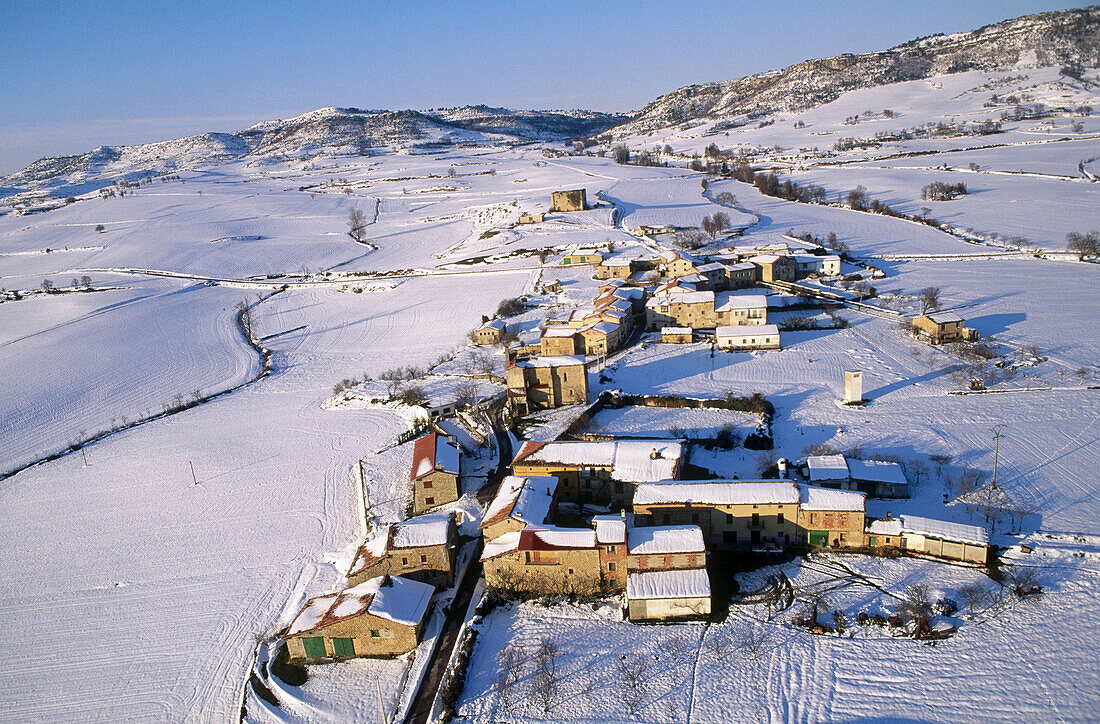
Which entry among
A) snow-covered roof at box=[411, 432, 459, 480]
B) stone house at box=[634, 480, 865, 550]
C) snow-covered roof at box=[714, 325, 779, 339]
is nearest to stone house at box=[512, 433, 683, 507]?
stone house at box=[634, 480, 865, 550]

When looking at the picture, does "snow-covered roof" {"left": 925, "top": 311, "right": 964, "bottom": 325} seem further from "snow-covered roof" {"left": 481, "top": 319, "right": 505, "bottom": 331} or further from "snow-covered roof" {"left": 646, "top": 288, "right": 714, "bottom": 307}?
"snow-covered roof" {"left": 481, "top": 319, "right": 505, "bottom": 331}

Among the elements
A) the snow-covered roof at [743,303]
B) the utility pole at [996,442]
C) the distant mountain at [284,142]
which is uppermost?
the distant mountain at [284,142]

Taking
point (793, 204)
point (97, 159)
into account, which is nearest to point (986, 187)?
→ point (793, 204)

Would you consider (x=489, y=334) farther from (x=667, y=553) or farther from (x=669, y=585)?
(x=669, y=585)

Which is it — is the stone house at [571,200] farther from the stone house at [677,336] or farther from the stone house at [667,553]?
the stone house at [667,553]

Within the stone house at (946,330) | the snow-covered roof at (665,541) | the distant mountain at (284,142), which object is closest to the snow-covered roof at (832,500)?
the snow-covered roof at (665,541)

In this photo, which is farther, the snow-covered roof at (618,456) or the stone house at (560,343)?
the stone house at (560,343)

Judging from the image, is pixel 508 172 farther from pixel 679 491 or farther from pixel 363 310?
pixel 679 491

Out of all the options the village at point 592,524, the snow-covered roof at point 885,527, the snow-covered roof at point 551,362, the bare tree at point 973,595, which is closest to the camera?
the bare tree at point 973,595
